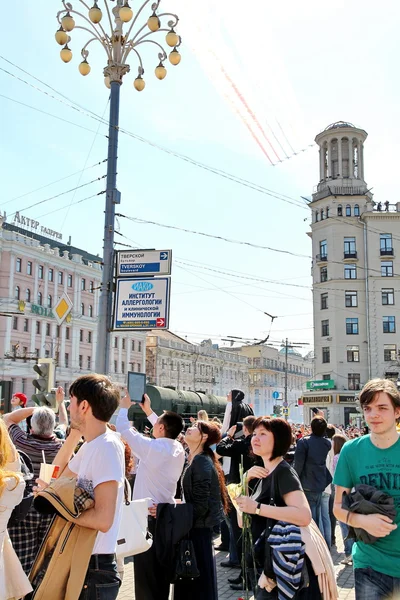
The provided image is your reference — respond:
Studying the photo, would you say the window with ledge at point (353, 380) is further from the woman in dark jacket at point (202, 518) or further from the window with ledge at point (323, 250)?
the woman in dark jacket at point (202, 518)

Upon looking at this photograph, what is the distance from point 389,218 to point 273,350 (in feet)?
246

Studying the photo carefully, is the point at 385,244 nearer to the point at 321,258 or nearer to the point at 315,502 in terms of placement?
the point at 321,258

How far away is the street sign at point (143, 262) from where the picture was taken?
10.1 meters

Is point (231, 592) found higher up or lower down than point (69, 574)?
lower down

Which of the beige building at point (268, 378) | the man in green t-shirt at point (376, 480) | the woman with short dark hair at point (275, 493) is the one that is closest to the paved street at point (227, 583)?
the woman with short dark hair at point (275, 493)

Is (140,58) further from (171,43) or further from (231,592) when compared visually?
(231,592)

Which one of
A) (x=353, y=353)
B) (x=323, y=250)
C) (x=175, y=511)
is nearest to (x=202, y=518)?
(x=175, y=511)

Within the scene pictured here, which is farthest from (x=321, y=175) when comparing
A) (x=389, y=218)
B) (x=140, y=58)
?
(x=140, y=58)

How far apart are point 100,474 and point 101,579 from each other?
1.97 ft

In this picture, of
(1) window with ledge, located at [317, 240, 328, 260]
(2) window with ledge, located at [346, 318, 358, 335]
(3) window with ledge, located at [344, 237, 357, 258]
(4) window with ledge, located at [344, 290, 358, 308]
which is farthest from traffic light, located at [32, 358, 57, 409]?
(3) window with ledge, located at [344, 237, 357, 258]

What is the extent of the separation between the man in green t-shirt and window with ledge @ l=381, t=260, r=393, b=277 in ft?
180

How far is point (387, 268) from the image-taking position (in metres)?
56.5

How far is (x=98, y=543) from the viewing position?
11.3ft

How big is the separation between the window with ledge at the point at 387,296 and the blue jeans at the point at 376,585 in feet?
179
